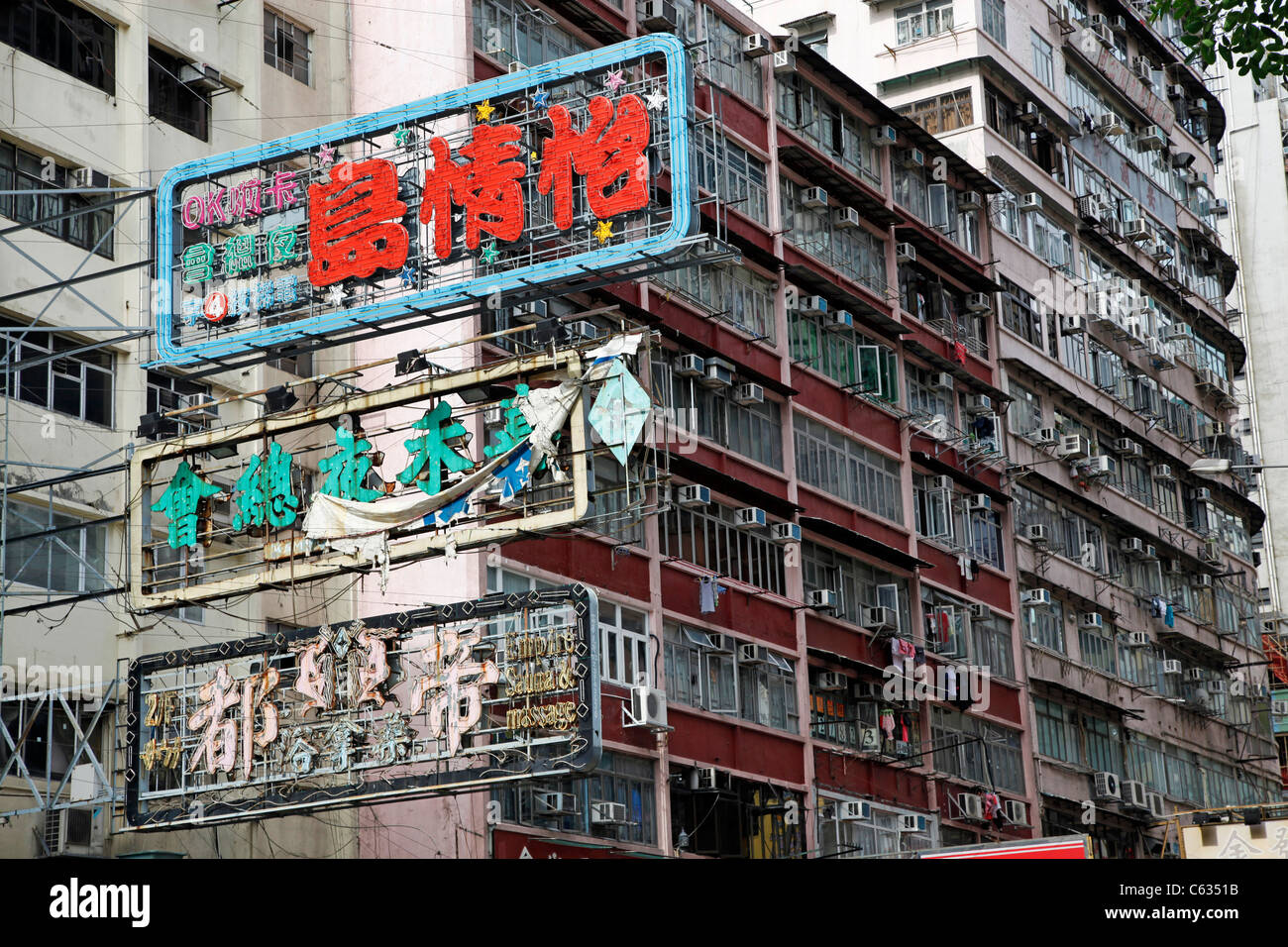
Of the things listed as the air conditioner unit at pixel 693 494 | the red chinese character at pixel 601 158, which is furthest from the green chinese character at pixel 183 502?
the air conditioner unit at pixel 693 494

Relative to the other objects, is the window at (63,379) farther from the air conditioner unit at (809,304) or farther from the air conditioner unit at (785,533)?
the air conditioner unit at (809,304)

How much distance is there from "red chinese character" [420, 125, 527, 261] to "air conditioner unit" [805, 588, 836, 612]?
14.2m

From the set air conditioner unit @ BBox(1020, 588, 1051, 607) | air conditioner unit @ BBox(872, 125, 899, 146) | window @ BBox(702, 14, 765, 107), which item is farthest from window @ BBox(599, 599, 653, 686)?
air conditioner unit @ BBox(1020, 588, 1051, 607)

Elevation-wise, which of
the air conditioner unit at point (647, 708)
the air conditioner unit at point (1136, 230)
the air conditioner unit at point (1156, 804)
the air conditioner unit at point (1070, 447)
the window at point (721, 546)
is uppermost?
the air conditioner unit at point (1136, 230)

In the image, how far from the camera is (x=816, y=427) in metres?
32.9

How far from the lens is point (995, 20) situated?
40.7 meters

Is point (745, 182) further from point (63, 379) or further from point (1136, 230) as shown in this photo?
point (1136, 230)

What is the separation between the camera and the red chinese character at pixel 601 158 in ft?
58.2

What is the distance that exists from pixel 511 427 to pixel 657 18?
1432 centimetres

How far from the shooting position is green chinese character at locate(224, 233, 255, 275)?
19.5 meters

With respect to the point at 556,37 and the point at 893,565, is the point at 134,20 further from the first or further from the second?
the point at 893,565

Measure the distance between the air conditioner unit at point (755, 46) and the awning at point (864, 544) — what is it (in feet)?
26.1

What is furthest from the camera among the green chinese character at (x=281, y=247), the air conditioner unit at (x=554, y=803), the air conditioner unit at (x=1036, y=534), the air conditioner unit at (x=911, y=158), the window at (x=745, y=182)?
the air conditioner unit at (x=1036, y=534)
